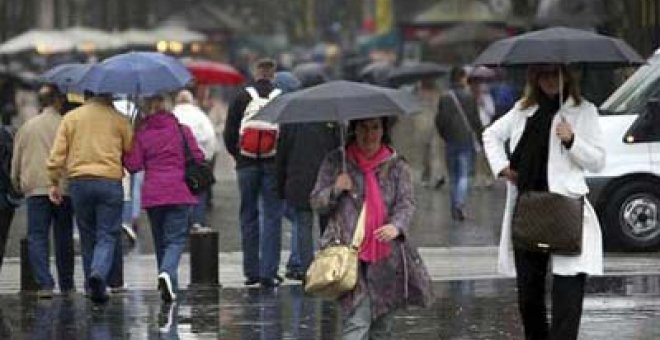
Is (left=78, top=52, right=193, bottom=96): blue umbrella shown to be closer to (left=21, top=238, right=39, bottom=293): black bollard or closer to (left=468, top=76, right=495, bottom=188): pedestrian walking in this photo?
(left=21, top=238, right=39, bottom=293): black bollard

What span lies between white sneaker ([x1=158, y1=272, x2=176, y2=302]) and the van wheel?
533cm

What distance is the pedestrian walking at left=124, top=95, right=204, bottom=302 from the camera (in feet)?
47.0

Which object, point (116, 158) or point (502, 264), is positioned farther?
point (116, 158)

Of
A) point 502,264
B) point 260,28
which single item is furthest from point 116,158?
point 260,28

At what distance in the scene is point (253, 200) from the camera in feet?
52.0

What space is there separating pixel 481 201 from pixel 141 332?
1354 centimetres

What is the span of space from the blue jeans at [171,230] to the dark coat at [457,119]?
10.1 metres

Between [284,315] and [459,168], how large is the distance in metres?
10.4

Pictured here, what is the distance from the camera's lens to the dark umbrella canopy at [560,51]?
10641 millimetres

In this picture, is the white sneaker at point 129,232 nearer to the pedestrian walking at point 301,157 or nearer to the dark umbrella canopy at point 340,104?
the pedestrian walking at point 301,157

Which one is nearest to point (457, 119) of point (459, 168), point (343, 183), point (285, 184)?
point (459, 168)

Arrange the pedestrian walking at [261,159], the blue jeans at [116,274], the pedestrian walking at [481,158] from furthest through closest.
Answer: the pedestrian walking at [481,158]
the pedestrian walking at [261,159]
the blue jeans at [116,274]

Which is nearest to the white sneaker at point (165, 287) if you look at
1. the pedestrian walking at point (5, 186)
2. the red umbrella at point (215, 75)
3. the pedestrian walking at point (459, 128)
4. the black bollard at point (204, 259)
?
the black bollard at point (204, 259)

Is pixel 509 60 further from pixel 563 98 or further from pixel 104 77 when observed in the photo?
pixel 104 77
